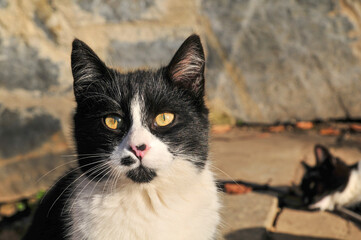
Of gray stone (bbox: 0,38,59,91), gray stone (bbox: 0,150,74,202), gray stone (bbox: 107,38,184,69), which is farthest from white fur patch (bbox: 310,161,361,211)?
gray stone (bbox: 0,38,59,91)

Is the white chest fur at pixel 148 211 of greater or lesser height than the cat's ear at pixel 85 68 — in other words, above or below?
below

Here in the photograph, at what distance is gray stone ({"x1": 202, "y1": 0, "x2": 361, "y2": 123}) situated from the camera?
388cm

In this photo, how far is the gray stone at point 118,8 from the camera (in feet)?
10.7

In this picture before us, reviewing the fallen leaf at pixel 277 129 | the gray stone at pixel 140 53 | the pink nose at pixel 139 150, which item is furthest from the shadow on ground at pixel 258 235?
the fallen leaf at pixel 277 129

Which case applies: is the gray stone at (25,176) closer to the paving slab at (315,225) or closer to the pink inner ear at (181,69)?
the pink inner ear at (181,69)

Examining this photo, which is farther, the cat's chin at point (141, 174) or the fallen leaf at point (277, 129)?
the fallen leaf at point (277, 129)

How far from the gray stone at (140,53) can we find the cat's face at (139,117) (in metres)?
1.54

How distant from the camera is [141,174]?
1.66 m

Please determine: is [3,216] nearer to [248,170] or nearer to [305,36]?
[248,170]

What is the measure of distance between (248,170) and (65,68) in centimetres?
170

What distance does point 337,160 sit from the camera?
2818mm

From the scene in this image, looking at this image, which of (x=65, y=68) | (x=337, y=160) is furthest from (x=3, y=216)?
(x=337, y=160)

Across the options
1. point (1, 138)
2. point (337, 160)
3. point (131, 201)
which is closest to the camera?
point (131, 201)

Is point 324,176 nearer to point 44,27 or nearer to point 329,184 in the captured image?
point 329,184
